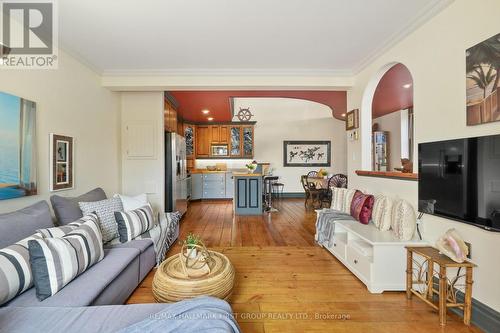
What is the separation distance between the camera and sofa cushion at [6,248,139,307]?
1.40 metres

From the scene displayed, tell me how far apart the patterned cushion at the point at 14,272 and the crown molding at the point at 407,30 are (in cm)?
364

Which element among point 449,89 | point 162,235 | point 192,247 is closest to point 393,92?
point 449,89

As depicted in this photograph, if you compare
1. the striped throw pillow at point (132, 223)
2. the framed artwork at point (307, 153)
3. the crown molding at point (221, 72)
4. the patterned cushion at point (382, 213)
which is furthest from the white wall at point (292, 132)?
the striped throw pillow at point (132, 223)

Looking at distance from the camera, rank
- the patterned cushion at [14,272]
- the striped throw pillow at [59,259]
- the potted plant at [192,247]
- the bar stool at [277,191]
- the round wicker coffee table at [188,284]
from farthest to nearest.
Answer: the bar stool at [277,191] < the potted plant at [192,247] < the round wicker coffee table at [188,284] < the striped throw pillow at [59,259] < the patterned cushion at [14,272]

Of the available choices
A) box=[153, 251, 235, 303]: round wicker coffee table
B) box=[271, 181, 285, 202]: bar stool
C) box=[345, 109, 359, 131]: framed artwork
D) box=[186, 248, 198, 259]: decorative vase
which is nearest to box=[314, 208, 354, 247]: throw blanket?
box=[345, 109, 359, 131]: framed artwork

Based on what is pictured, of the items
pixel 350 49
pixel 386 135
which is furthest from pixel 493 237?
pixel 386 135

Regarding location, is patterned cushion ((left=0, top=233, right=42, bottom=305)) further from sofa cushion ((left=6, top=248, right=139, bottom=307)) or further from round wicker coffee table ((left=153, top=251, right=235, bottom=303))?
round wicker coffee table ((left=153, top=251, right=235, bottom=303))

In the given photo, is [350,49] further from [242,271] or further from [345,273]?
[242,271]

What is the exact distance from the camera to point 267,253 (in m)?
3.03

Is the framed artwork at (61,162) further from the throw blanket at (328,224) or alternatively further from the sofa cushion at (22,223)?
the throw blanket at (328,224)

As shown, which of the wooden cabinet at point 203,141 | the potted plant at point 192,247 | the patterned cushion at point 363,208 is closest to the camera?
the potted plant at point 192,247

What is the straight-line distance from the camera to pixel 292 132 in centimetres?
790

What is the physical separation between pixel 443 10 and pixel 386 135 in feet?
16.5

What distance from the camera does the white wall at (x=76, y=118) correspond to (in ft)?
7.26
